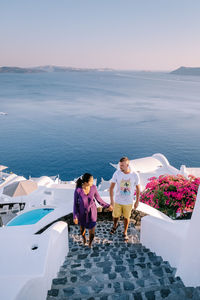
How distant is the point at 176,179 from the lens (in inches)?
325

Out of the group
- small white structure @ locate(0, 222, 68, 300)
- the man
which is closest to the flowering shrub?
the man

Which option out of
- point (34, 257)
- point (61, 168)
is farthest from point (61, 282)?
point (61, 168)

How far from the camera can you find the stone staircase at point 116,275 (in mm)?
3553

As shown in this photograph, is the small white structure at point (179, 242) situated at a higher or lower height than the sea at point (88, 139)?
higher

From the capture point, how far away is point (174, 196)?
7.61 m

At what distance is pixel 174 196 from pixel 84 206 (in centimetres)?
386

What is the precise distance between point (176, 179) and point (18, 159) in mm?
38189

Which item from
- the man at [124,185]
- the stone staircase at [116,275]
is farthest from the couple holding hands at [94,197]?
the stone staircase at [116,275]

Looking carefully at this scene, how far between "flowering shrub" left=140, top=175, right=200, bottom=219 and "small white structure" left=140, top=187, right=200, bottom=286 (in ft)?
8.42

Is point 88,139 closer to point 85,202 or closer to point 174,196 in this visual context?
point 174,196

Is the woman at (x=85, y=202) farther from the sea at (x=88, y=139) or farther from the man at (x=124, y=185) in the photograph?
the sea at (x=88, y=139)

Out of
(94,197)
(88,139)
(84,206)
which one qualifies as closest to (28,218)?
(94,197)

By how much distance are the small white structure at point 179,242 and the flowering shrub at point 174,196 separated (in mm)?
2566

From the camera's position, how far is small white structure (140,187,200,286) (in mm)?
3707
